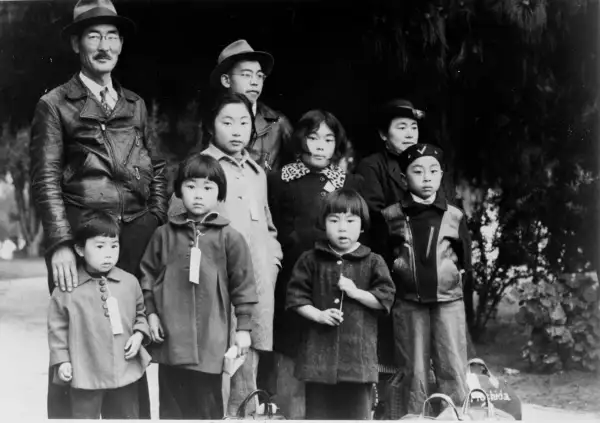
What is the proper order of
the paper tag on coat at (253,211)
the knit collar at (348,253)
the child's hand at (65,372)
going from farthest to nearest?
the paper tag on coat at (253,211) → the knit collar at (348,253) → the child's hand at (65,372)

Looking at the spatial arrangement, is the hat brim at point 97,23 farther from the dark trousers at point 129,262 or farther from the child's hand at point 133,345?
the child's hand at point 133,345

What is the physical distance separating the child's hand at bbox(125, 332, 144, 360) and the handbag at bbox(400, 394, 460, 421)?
1541 mm

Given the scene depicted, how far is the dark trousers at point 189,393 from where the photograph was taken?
206 inches

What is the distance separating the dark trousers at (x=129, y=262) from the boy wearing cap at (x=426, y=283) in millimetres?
1341

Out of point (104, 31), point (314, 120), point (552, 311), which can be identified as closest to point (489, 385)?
point (552, 311)

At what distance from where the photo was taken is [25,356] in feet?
19.0

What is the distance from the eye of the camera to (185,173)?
532 cm

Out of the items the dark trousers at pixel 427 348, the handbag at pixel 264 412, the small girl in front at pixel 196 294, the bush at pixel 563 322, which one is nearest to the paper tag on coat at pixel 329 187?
the small girl in front at pixel 196 294

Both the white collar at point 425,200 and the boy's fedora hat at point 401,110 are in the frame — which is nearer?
the white collar at point 425,200

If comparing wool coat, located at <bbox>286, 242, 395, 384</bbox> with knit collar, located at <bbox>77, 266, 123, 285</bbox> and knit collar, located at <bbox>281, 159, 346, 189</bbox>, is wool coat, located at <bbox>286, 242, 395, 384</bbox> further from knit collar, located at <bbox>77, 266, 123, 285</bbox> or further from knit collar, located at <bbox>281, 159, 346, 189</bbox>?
knit collar, located at <bbox>77, 266, 123, 285</bbox>

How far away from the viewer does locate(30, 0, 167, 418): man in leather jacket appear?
207 inches

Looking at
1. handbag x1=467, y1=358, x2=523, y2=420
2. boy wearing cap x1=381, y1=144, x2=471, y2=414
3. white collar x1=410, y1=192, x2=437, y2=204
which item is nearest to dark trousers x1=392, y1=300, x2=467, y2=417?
boy wearing cap x1=381, y1=144, x2=471, y2=414

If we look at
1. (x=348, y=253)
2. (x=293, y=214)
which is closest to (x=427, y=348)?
(x=348, y=253)

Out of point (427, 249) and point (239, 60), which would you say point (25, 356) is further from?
point (427, 249)
